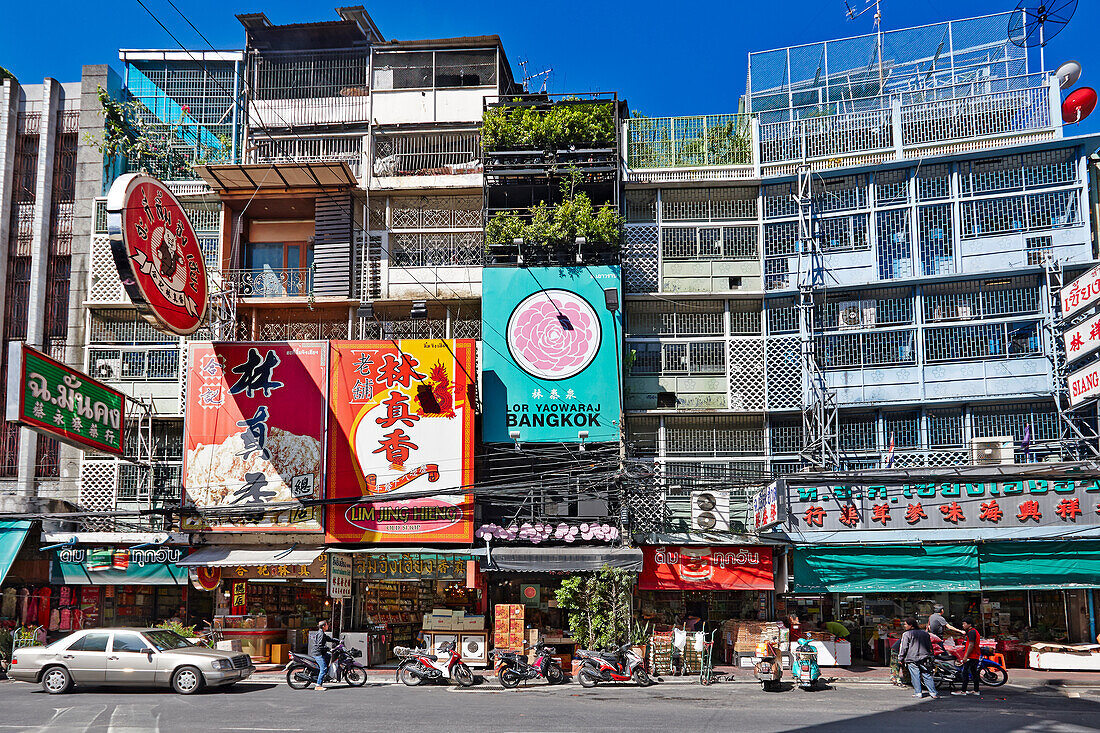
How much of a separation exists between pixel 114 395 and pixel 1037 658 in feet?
76.6

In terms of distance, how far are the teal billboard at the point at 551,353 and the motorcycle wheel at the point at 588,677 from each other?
6.97 m

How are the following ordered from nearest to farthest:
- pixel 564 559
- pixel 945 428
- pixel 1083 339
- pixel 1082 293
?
pixel 1083 339 < pixel 1082 293 < pixel 564 559 < pixel 945 428

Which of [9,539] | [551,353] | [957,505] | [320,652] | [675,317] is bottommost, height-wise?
[320,652]

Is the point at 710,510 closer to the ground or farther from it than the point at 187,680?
farther from it

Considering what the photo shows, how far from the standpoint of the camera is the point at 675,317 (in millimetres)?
27828

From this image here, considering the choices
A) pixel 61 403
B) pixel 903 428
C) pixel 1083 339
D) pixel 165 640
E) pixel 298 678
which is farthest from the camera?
pixel 903 428

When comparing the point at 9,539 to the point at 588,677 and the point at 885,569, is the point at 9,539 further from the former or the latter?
the point at 885,569

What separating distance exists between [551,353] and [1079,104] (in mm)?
15950

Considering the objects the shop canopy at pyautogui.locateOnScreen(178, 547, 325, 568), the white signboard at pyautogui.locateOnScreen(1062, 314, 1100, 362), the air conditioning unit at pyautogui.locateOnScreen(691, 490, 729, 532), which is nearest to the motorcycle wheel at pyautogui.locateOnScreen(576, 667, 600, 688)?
the air conditioning unit at pyautogui.locateOnScreen(691, 490, 729, 532)

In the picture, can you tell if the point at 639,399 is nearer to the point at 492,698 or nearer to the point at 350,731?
the point at 492,698

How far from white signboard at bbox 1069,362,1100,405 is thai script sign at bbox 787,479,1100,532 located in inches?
112

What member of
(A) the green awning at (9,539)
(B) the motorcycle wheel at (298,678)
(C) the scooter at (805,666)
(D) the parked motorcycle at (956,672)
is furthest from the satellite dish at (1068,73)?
(A) the green awning at (9,539)

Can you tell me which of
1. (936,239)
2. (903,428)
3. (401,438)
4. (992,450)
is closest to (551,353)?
(401,438)

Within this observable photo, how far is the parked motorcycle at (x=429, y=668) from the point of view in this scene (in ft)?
66.8
